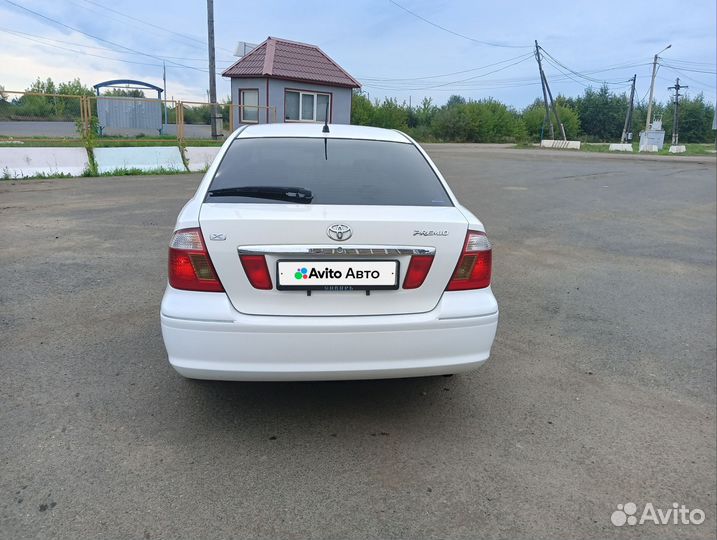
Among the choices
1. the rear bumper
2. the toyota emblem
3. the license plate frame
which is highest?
the toyota emblem

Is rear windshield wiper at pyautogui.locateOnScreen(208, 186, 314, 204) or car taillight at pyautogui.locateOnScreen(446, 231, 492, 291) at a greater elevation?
rear windshield wiper at pyautogui.locateOnScreen(208, 186, 314, 204)

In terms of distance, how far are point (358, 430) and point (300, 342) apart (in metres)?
0.69

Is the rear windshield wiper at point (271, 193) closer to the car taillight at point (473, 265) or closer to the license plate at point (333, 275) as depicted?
the license plate at point (333, 275)

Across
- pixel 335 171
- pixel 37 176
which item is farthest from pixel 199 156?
pixel 335 171

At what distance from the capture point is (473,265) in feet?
9.26

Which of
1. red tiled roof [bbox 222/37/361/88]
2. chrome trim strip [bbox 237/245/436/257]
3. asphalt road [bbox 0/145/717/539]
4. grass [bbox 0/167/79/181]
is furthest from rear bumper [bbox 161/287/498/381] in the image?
red tiled roof [bbox 222/37/361/88]

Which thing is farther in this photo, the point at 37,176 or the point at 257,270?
the point at 37,176

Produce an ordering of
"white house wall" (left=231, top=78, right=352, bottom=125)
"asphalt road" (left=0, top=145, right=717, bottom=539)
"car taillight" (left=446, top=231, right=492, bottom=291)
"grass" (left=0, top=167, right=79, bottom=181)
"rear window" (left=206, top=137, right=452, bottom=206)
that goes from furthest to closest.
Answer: "white house wall" (left=231, top=78, right=352, bottom=125)
"grass" (left=0, top=167, right=79, bottom=181)
"rear window" (left=206, top=137, right=452, bottom=206)
"car taillight" (left=446, top=231, right=492, bottom=291)
"asphalt road" (left=0, top=145, right=717, bottom=539)

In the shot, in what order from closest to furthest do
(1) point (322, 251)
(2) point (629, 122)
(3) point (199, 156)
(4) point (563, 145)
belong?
1. (1) point (322, 251)
2. (3) point (199, 156)
3. (4) point (563, 145)
4. (2) point (629, 122)

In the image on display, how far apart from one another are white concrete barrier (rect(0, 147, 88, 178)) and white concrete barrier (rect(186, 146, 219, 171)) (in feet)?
9.63

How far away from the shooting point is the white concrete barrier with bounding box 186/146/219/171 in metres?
16.7

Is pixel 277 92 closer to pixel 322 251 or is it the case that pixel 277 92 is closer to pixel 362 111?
pixel 362 111

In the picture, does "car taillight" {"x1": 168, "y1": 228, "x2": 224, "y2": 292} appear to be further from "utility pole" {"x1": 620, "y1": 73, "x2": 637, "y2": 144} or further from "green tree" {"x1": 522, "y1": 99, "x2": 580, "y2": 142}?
"green tree" {"x1": 522, "y1": 99, "x2": 580, "y2": 142}

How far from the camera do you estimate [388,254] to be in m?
2.63
